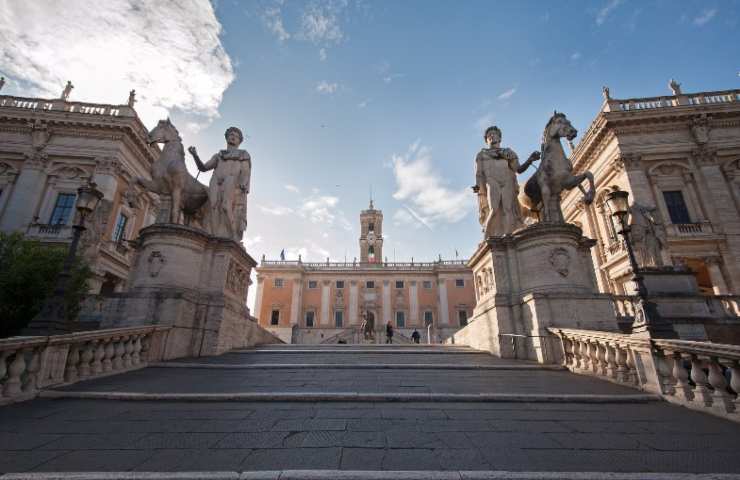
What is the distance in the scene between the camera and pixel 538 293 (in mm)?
7691

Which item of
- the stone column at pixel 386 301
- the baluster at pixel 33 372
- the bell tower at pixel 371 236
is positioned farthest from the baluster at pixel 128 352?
the bell tower at pixel 371 236

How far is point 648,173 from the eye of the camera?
2150cm

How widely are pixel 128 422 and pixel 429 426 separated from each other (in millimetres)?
2970

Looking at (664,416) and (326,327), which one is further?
(326,327)

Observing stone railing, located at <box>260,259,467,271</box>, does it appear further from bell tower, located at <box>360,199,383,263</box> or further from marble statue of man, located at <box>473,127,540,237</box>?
marble statue of man, located at <box>473,127,540,237</box>

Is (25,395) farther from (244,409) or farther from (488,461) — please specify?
(488,461)

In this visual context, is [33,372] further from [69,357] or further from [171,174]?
[171,174]

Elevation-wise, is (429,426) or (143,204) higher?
(143,204)

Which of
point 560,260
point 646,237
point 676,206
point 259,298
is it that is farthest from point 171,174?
point 259,298

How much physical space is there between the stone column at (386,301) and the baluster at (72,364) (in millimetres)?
42378

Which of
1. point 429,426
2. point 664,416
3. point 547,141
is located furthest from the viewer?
point 547,141

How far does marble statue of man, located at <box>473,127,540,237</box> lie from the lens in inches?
387

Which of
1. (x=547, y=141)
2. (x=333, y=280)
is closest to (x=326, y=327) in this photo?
(x=333, y=280)

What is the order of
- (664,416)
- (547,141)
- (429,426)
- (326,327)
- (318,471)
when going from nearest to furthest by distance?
(318,471)
(429,426)
(664,416)
(547,141)
(326,327)
